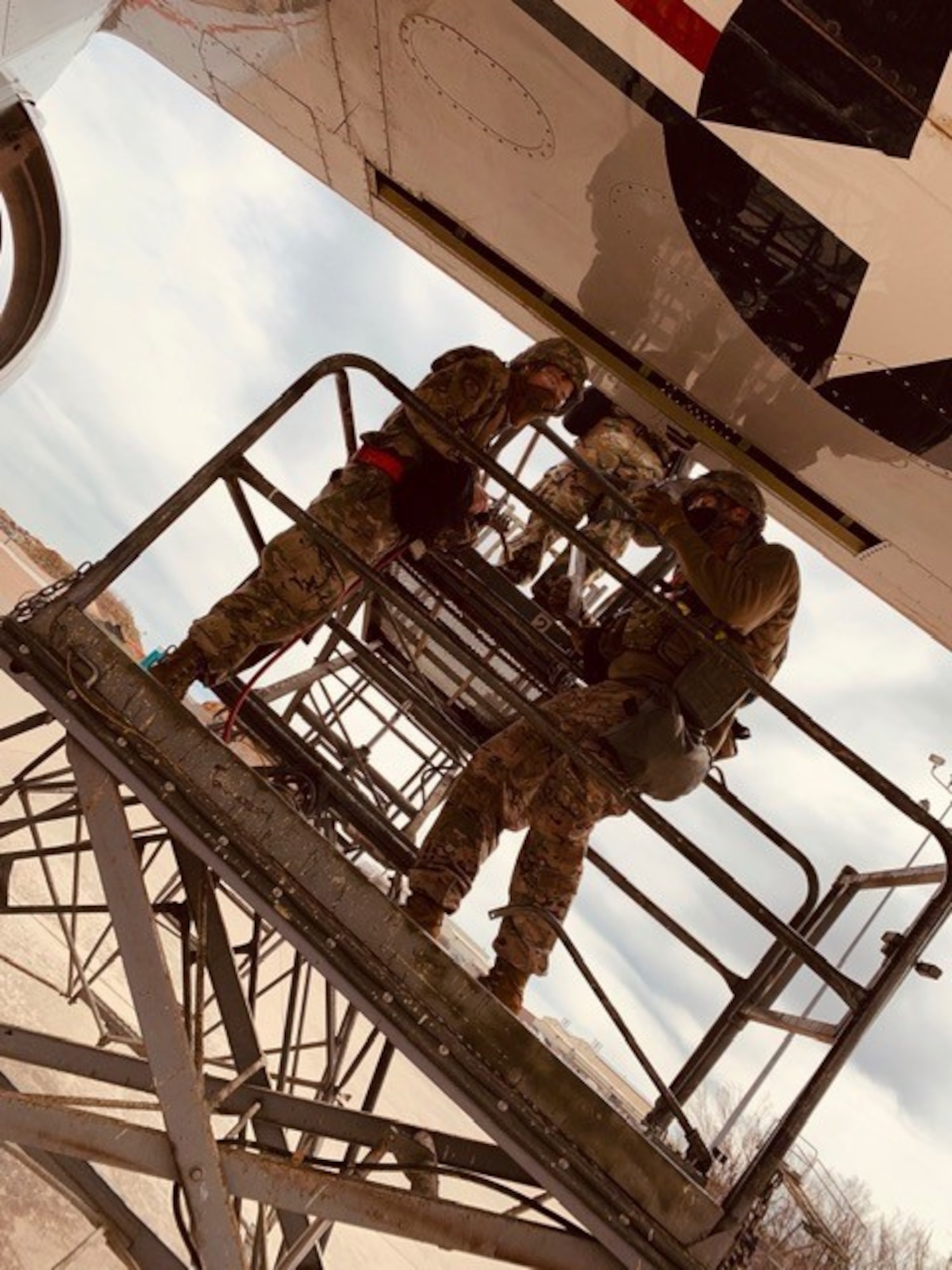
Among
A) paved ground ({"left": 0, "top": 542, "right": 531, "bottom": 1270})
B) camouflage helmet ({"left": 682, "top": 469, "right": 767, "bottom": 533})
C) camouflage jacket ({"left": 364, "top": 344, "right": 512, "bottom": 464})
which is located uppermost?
Answer: camouflage helmet ({"left": 682, "top": 469, "right": 767, "bottom": 533})

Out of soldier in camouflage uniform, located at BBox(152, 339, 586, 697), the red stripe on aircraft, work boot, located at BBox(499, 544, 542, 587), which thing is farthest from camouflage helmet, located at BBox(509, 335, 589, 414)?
work boot, located at BBox(499, 544, 542, 587)

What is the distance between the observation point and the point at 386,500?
3.84 metres

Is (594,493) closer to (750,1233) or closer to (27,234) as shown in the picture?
(27,234)

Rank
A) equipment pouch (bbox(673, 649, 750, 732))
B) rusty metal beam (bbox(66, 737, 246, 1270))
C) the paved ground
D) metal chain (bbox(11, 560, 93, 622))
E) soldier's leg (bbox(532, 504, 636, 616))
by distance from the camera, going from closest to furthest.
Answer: rusty metal beam (bbox(66, 737, 246, 1270)), metal chain (bbox(11, 560, 93, 622)), equipment pouch (bbox(673, 649, 750, 732)), soldier's leg (bbox(532, 504, 636, 616)), the paved ground

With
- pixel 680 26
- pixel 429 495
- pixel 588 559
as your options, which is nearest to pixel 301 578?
pixel 429 495

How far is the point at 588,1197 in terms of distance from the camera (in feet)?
8.54

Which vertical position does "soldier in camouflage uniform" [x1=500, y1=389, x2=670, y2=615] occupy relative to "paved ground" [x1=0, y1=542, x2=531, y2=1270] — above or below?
above

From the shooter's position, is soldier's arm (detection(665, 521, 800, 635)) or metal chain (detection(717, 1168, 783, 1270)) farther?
soldier's arm (detection(665, 521, 800, 635))

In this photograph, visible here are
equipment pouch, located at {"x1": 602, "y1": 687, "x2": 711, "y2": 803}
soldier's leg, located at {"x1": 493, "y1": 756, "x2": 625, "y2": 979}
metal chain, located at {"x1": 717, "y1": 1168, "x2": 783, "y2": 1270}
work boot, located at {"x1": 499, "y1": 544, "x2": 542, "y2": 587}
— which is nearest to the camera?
metal chain, located at {"x1": 717, "y1": 1168, "x2": 783, "y2": 1270}

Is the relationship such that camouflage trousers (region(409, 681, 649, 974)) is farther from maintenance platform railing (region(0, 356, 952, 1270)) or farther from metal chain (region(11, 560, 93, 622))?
metal chain (region(11, 560, 93, 622))

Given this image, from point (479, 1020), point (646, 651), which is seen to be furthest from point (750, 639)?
point (479, 1020)

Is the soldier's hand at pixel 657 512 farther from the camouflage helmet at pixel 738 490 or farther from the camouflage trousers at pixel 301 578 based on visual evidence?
the camouflage trousers at pixel 301 578

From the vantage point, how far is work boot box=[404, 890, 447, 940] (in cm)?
336

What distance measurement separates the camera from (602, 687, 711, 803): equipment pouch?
3.51 meters
